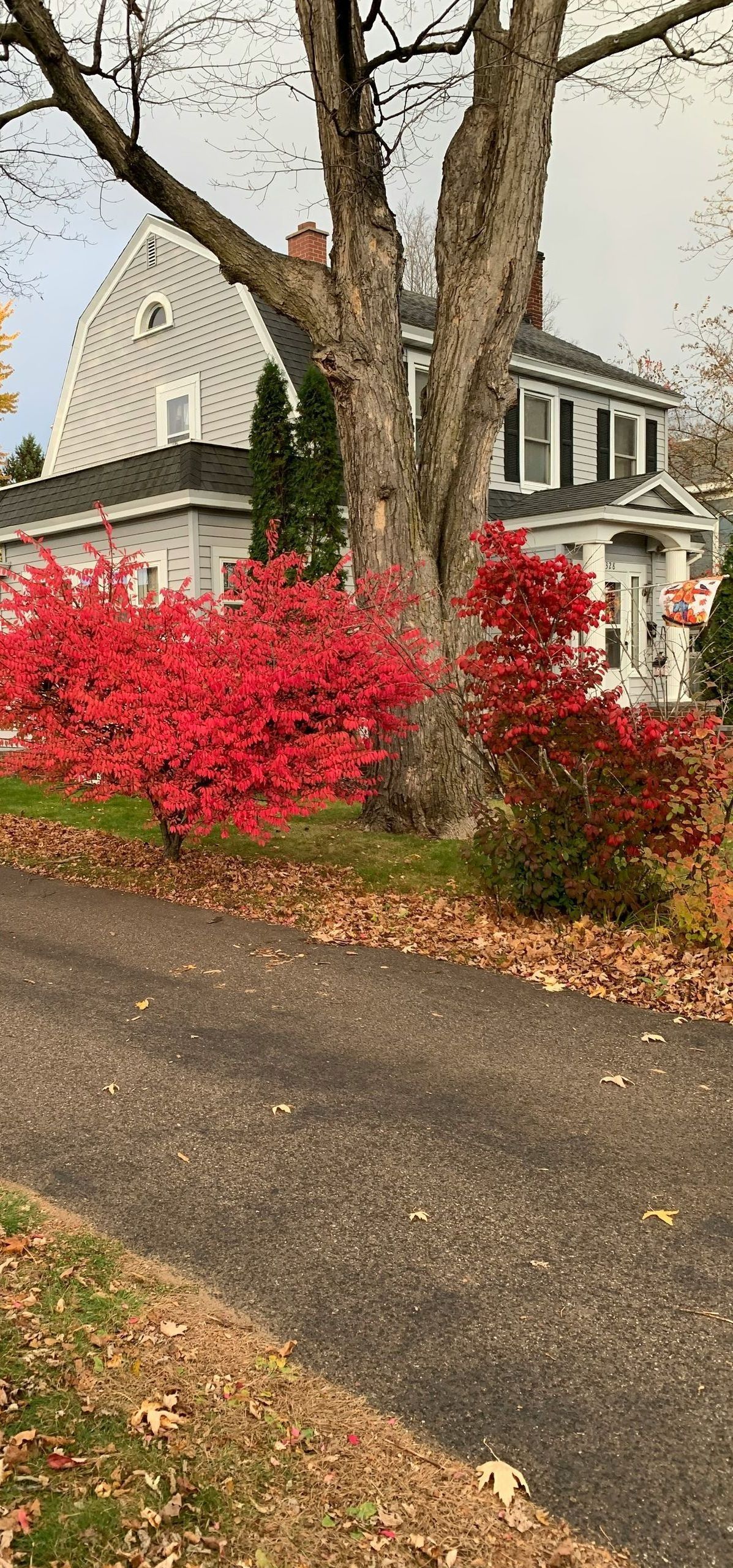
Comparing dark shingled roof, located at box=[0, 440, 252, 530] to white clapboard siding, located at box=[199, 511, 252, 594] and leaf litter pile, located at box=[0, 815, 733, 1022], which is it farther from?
leaf litter pile, located at box=[0, 815, 733, 1022]

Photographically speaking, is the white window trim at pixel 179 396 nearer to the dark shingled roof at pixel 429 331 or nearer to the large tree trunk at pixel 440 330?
the dark shingled roof at pixel 429 331

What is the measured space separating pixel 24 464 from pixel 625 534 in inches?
883

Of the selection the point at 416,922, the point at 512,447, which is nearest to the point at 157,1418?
the point at 416,922

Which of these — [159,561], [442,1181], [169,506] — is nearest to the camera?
[442,1181]

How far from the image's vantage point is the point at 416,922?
7.93 metres

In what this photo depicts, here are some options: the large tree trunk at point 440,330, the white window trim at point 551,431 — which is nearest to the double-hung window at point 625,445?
the white window trim at point 551,431

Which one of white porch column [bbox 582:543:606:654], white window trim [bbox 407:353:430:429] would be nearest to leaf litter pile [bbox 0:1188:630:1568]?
white porch column [bbox 582:543:606:654]

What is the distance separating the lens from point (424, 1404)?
114 inches

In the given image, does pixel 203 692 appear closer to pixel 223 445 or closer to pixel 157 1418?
pixel 157 1418

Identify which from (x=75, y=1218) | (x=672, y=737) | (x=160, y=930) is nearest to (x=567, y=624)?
(x=672, y=737)

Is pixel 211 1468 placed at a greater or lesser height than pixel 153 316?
lesser

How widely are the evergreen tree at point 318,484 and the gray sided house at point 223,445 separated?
87cm

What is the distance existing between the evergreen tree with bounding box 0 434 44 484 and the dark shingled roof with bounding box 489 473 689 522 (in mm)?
20357

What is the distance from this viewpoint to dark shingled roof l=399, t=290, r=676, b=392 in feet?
63.3
